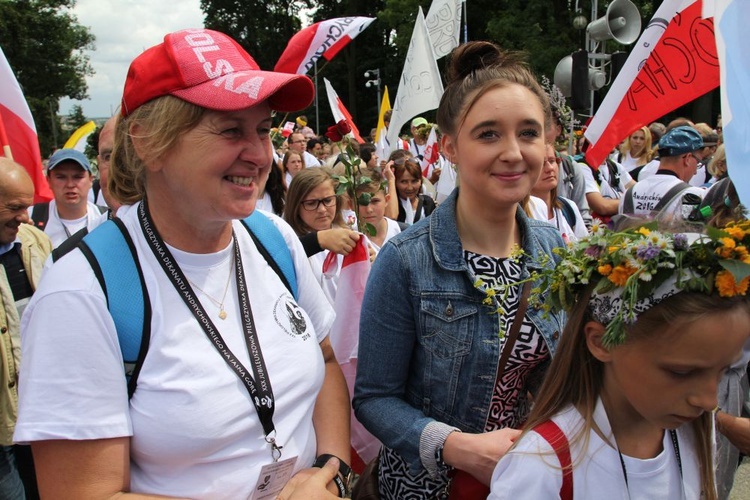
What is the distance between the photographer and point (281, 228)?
6.97 ft

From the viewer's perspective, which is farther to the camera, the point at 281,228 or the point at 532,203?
the point at 532,203

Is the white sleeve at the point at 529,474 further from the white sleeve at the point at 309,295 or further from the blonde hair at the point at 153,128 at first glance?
the blonde hair at the point at 153,128

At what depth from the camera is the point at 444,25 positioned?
25.1 feet

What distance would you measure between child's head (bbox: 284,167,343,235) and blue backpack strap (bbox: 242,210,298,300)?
2.36 metres

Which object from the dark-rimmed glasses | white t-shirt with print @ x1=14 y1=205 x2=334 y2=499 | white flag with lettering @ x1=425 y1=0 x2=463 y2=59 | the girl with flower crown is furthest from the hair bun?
white flag with lettering @ x1=425 y1=0 x2=463 y2=59

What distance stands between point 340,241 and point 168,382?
140 centimetres

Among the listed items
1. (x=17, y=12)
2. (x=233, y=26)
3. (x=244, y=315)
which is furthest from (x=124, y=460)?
(x=233, y=26)

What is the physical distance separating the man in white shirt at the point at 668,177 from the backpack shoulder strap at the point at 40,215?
4341 mm

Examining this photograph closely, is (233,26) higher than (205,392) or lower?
higher

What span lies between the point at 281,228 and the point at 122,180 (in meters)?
0.51

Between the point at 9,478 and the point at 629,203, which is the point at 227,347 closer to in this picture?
the point at 9,478

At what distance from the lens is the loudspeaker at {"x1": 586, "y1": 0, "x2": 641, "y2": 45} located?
31.0 feet

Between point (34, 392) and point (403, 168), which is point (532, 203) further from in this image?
point (403, 168)

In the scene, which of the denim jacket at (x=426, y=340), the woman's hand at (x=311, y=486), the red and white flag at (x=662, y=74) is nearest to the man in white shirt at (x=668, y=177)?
the red and white flag at (x=662, y=74)
